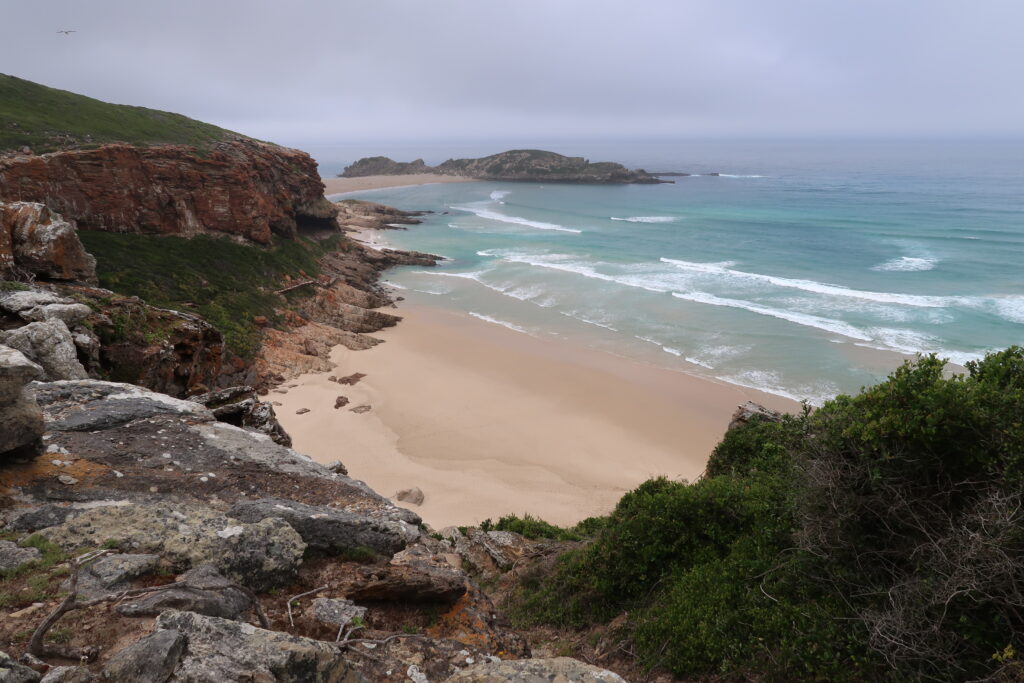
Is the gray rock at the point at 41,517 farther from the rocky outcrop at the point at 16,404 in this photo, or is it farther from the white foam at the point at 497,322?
the white foam at the point at 497,322

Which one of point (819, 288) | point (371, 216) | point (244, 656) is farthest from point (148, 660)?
point (371, 216)

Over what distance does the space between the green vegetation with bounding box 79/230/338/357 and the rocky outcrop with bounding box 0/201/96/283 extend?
8.66 meters

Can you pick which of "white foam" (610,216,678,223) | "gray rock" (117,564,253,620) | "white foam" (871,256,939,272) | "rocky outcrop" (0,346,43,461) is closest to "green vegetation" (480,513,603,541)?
"gray rock" (117,564,253,620)

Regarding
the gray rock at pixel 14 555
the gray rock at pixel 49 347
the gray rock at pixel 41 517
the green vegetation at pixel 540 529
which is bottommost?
the green vegetation at pixel 540 529

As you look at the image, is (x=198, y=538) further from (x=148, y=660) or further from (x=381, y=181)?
(x=381, y=181)

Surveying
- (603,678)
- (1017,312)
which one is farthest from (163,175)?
(1017,312)

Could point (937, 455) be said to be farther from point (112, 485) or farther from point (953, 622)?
point (112, 485)

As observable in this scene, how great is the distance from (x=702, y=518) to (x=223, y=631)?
6.46m

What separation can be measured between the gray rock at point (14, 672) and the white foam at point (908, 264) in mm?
49693

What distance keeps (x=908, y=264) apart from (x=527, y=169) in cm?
9148

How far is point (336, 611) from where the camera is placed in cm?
510

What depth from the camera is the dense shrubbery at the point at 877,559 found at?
15.6 ft

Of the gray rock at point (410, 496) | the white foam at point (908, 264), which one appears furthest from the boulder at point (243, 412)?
the white foam at point (908, 264)

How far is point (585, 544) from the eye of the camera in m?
9.55
